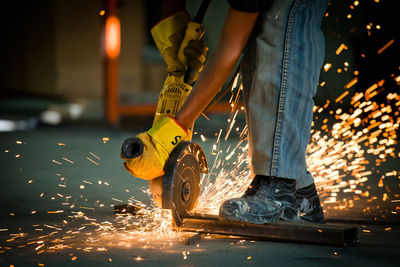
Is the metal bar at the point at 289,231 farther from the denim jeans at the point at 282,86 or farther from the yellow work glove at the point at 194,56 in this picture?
the yellow work glove at the point at 194,56

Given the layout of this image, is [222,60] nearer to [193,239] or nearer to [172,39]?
[172,39]

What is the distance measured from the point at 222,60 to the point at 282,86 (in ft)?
0.92

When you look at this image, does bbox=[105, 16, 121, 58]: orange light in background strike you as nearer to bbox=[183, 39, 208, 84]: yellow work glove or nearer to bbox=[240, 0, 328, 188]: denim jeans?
bbox=[183, 39, 208, 84]: yellow work glove

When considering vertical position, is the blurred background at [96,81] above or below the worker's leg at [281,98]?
above

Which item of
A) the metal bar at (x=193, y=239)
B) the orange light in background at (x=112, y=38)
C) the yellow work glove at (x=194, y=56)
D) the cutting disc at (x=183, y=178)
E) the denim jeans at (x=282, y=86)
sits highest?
the orange light in background at (x=112, y=38)

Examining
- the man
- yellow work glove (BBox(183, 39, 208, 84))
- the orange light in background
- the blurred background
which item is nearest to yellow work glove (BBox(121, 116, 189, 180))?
the man

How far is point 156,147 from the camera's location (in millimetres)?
2902

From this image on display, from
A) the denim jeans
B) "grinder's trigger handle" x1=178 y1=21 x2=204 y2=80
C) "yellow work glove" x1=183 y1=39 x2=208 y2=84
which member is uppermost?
"grinder's trigger handle" x1=178 y1=21 x2=204 y2=80

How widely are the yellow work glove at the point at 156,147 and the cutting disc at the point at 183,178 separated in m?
0.04

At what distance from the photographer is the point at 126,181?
466 centimetres

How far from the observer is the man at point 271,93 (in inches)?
113

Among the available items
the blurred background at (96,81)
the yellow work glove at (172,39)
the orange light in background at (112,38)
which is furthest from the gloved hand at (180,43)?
the orange light in background at (112,38)

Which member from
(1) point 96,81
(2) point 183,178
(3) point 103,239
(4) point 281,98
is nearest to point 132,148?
(2) point 183,178

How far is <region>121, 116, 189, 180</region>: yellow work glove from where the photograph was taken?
2848 mm
